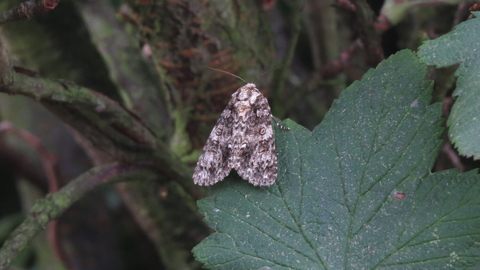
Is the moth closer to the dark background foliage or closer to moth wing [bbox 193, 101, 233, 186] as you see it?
moth wing [bbox 193, 101, 233, 186]

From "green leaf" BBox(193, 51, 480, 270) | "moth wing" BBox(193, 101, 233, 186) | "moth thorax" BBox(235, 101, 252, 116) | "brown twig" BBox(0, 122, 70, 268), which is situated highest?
"brown twig" BBox(0, 122, 70, 268)

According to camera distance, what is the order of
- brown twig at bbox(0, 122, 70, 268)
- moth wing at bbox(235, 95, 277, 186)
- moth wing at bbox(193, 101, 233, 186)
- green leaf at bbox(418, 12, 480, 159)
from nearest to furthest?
green leaf at bbox(418, 12, 480, 159) → moth wing at bbox(235, 95, 277, 186) → moth wing at bbox(193, 101, 233, 186) → brown twig at bbox(0, 122, 70, 268)

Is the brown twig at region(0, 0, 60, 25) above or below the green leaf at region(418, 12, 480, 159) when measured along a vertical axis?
above

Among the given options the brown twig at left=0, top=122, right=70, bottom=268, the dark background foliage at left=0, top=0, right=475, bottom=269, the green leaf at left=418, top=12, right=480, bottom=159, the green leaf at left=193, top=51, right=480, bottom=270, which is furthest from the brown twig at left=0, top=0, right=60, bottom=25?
the brown twig at left=0, top=122, right=70, bottom=268

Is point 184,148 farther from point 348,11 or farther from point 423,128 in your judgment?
point 423,128

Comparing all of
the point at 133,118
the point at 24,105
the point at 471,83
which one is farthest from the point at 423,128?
the point at 24,105

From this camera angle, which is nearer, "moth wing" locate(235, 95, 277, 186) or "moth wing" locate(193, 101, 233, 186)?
"moth wing" locate(235, 95, 277, 186)

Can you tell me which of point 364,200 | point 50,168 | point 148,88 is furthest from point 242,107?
point 50,168

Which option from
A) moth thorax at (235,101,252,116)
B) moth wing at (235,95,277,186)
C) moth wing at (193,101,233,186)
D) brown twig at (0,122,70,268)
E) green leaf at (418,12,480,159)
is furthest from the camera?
brown twig at (0,122,70,268)
